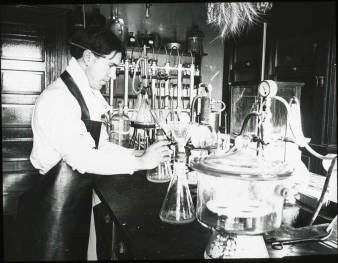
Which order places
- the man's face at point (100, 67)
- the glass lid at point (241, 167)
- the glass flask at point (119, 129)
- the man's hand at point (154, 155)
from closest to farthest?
the glass lid at point (241, 167) → the man's hand at point (154, 155) → the man's face at point (100, 67) → the glass flask at point (119, 129)

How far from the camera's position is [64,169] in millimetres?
1522

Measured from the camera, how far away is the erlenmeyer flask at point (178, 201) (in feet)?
3.72

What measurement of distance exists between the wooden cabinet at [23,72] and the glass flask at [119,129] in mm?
2126

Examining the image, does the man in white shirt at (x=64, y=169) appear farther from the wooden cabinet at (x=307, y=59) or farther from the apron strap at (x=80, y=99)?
the wooden cabinet at (x=307, y=59)

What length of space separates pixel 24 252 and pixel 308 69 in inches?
146

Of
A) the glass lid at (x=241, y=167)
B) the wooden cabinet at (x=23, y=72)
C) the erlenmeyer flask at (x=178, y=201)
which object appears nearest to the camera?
the glass lid at (x=241, y=167)

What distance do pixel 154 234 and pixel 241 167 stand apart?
38 centimetres

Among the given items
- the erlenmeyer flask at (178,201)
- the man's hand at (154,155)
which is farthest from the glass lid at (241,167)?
the man's hand at (154,155)

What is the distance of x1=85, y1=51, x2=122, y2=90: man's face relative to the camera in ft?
5.73

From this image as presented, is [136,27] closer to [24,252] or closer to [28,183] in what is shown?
[28,183]

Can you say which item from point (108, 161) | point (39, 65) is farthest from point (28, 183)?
point (108, 161)

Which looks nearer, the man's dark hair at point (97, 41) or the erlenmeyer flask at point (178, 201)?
the erlenmeyer flask at point (178, 201)

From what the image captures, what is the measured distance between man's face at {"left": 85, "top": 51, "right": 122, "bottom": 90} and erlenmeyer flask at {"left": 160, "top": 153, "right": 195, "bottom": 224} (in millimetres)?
863

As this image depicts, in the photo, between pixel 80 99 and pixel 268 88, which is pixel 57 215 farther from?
pixel 268 88
